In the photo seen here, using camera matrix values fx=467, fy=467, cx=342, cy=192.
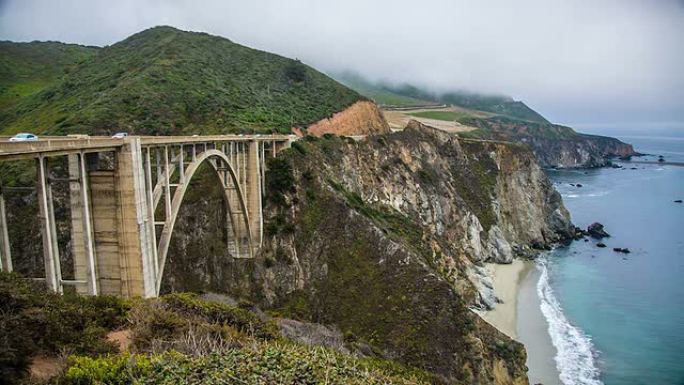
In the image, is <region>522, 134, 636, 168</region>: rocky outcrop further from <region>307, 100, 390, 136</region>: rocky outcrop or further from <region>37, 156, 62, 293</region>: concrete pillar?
<region>37, 156, 62, 293</region>: concrete pillar

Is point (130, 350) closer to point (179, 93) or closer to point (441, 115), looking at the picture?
point (179, 93)

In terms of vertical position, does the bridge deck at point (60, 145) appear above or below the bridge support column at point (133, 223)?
above

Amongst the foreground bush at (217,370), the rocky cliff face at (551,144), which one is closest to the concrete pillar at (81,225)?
the foreground bush at (217,370)

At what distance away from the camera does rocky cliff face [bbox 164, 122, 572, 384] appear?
29.1m

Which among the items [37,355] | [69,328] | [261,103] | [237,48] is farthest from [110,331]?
[237,48]

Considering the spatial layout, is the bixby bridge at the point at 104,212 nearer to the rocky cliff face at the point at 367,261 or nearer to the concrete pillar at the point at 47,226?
the concrete pillar at the point at 47,226

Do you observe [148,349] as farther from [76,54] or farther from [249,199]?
[76,54]

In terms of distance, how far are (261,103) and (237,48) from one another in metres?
20.5

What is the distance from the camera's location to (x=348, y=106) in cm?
6231

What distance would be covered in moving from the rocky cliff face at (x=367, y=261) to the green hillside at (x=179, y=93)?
9.30 metres

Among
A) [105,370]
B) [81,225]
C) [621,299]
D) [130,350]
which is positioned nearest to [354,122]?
[621,299]

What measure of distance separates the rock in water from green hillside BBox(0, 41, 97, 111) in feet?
269

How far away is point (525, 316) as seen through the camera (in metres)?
41.2

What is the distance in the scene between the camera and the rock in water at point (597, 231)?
2670 inches
